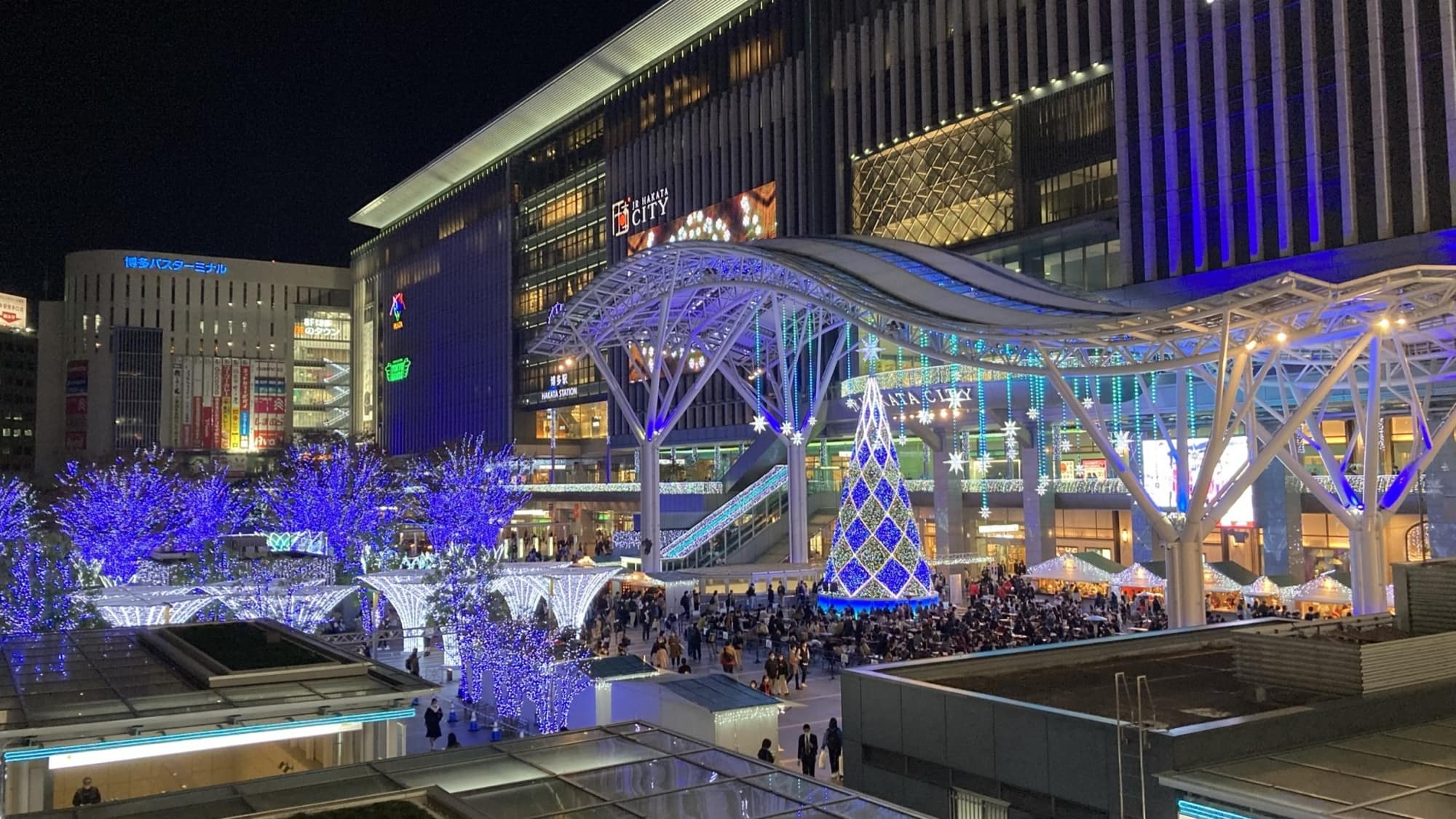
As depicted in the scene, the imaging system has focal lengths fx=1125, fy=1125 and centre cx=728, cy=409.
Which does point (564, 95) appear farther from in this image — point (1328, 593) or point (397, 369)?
point (1328, 593)

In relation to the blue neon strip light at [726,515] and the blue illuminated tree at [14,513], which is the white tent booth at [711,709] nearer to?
the blue neon strip light at [726,515]

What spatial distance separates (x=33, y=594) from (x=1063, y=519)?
33202mm

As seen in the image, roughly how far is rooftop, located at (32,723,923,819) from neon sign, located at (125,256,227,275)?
109 metres

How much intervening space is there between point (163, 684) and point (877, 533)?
66.5 feet

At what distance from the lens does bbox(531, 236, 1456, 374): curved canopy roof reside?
18.7 metres

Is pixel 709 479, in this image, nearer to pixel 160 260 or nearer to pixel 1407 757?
pixel 1407 757

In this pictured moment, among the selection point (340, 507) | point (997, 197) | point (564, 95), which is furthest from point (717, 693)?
point (564, 95)

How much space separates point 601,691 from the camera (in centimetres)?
1662

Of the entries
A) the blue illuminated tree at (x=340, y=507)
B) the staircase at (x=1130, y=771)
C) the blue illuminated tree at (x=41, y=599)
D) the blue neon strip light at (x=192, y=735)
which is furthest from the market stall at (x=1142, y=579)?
the blue illuminated tree at (x=41, y=599)

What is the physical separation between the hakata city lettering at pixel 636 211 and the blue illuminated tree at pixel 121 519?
2637 cm

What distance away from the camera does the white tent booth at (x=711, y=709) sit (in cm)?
1479

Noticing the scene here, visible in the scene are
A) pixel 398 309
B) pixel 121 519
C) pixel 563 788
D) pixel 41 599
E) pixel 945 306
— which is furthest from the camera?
pixel 398 309

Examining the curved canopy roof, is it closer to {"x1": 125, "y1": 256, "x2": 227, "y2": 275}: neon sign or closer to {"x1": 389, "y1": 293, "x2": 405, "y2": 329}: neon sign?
{"x1": 389, "y1": 293, "x2": 405, "y2": 329}: neon sign

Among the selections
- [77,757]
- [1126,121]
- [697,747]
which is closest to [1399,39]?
[1126,121]
